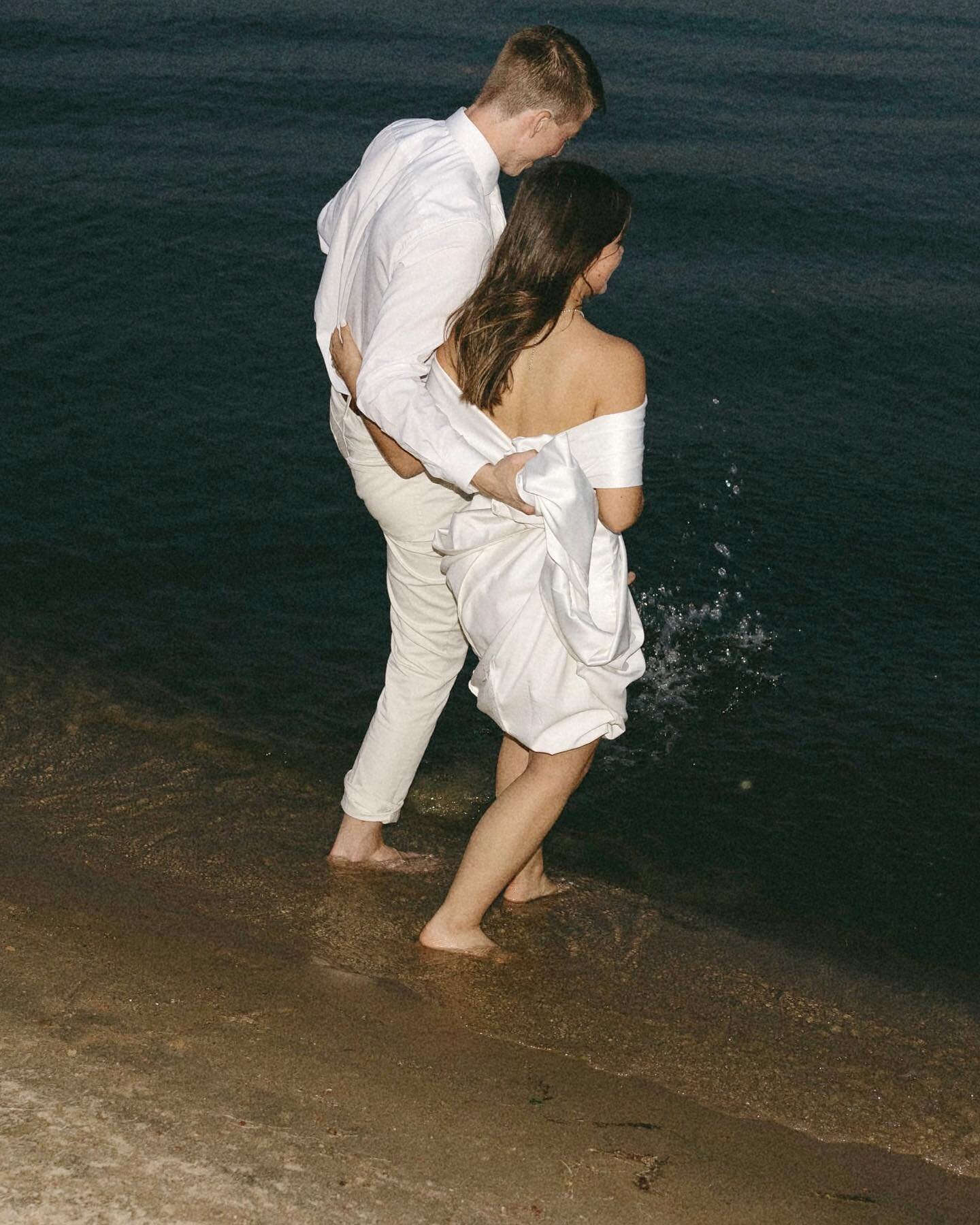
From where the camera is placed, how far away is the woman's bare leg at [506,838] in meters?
3.18

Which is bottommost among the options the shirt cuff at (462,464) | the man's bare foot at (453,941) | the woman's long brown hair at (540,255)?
the man's bare foot at (453,941)

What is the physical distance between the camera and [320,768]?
4500 millimetres

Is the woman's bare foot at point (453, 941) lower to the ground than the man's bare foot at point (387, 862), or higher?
higher

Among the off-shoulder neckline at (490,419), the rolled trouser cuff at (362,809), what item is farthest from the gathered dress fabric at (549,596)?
the rolled trouser cuff at (362,809)

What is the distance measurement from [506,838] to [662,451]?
12.6ft

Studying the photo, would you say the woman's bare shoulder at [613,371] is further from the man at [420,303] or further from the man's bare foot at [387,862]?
the man's bare foot at [387,862]

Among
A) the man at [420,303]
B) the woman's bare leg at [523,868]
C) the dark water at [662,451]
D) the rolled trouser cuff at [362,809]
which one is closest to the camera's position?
the man at [420,303]

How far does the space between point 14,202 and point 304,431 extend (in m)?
4.11

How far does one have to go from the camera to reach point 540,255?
2.77 m

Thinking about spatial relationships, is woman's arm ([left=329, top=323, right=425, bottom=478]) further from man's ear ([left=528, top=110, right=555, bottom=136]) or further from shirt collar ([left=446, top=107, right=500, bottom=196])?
man's ear ([left=528, top=110, right=555, bottom=136])

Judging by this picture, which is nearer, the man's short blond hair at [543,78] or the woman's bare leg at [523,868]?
the man's short blond hair at [543,78]

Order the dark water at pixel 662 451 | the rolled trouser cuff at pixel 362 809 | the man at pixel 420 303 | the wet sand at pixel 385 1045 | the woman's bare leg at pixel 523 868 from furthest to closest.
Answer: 1. the dark water at pixel 662 451
2. the rolled trouser cuff at pixel 362 809
3. the woman's bare leg at pixel 523 868
4. the man at pixel 420 303
5. the wet sand at pixel 385 1045

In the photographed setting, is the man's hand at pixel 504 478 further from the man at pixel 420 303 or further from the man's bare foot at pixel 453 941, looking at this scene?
the man's bare foot at pixel 453 941

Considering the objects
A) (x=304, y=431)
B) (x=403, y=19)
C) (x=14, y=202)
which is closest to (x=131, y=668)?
(x=304, y=431)
